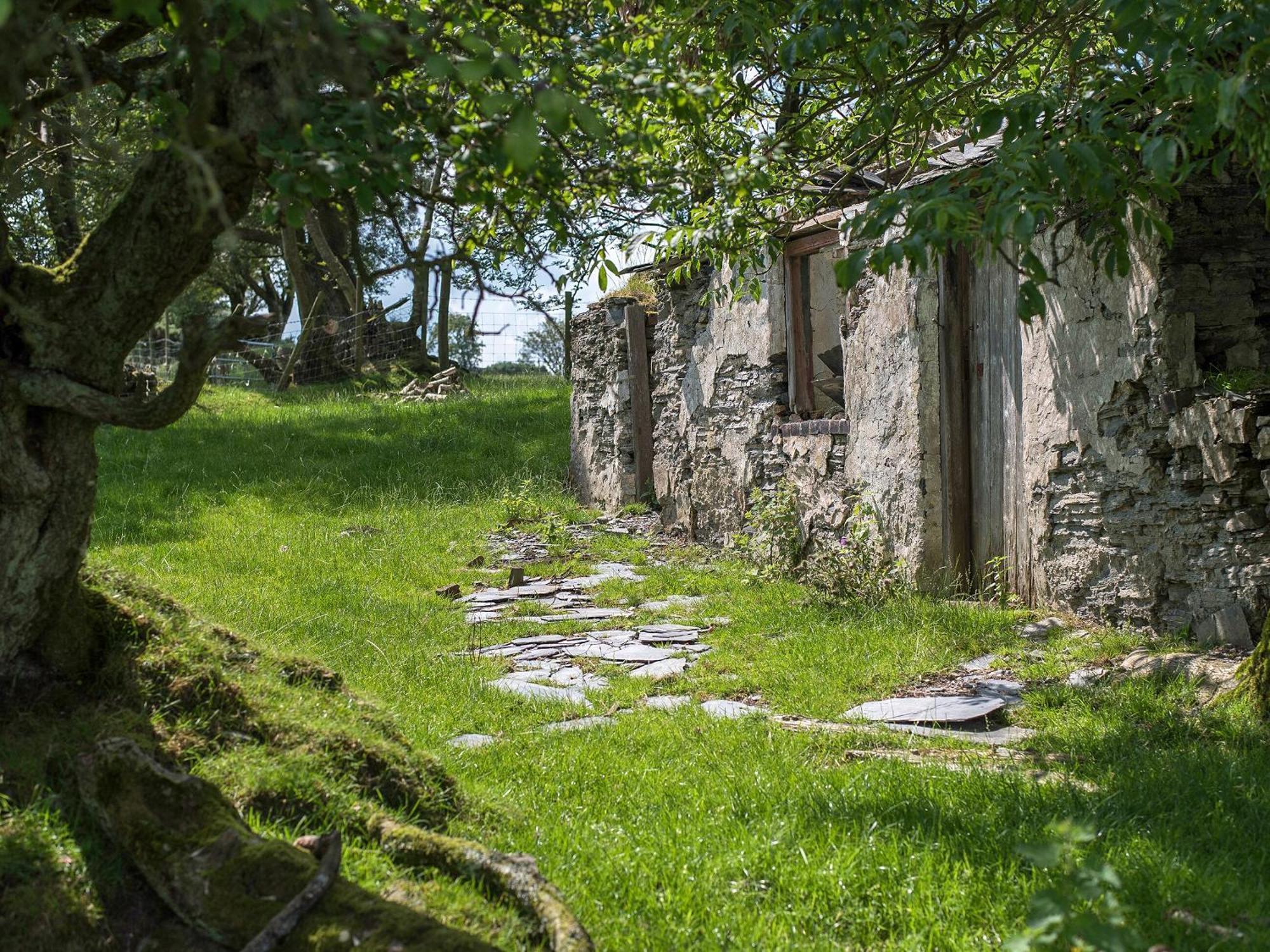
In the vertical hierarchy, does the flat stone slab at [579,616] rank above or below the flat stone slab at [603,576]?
below

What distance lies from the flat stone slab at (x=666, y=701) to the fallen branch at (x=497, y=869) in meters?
2.10

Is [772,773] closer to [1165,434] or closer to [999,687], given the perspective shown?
[999,687]

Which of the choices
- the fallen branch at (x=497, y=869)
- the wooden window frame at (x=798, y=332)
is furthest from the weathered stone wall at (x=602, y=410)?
the fallen branch at (x=497, y=869)

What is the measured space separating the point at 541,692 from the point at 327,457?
8.49 m

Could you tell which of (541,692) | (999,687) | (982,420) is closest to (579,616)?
(541,692)

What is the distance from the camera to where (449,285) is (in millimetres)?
22641

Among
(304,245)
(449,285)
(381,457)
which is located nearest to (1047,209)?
(381,457)

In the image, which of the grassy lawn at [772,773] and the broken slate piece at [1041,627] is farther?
the broken slate piece at [1041,627]

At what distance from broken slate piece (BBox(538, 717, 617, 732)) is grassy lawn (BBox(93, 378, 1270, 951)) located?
7 cm

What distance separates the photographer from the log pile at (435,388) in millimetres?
16906

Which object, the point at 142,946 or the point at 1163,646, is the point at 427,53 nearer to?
the point at 142,946

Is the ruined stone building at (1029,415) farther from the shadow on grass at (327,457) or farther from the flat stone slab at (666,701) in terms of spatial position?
the shadow on grass at (327,457)

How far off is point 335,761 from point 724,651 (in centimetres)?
316

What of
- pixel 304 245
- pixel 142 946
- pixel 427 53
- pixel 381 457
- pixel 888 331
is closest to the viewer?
pixel 427 53
